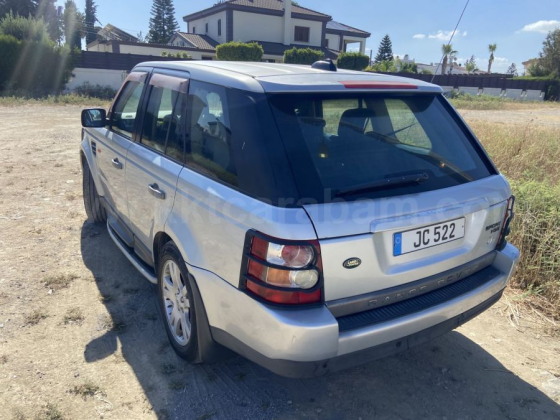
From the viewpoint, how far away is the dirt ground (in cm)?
262

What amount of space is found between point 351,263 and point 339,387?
1.12 metres

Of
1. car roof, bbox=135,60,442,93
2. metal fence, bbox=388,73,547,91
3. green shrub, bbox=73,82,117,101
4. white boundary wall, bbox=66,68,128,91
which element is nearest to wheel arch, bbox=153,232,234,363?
car roof, bbox=135,60,442,93

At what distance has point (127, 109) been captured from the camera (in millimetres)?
3838

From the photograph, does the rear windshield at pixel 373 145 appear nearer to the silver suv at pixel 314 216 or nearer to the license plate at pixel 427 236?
the silver suv at pixel 314 216

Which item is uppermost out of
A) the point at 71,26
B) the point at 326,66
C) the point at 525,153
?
the point at 71,26

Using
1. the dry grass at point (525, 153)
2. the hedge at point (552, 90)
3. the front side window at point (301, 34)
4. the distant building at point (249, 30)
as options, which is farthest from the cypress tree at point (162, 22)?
the dry grass at point (525, 153)

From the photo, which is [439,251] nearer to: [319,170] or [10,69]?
[319,170]

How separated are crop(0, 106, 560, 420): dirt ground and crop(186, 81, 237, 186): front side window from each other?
1.36 metres

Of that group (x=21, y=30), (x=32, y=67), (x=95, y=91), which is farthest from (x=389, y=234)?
(x=21, y=30)

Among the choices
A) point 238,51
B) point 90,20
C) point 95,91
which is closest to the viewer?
point 95,91

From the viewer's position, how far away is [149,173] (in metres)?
3.12

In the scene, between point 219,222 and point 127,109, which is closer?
point 219,222

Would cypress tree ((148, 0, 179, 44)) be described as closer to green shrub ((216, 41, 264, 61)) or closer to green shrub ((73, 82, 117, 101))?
green shrub ((216, 41, 264, 61))

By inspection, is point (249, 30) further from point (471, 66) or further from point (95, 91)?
point (471, 66)
